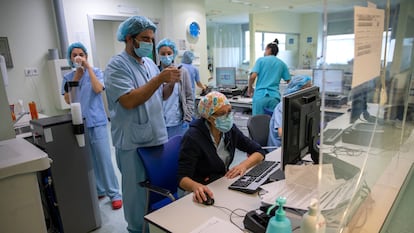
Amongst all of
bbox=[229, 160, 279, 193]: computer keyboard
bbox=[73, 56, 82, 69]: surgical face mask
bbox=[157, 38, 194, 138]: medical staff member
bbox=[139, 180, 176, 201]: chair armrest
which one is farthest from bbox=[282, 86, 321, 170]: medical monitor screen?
bbox=[73, 56, 82, 69]: surgical face mask

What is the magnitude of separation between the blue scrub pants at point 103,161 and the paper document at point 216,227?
1.67 m

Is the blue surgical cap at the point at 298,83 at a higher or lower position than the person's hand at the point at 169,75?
lower

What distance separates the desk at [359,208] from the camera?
1.04 metres

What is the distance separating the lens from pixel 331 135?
791mm

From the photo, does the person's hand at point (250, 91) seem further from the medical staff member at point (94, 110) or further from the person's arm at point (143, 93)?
the person's arm at point (143, 93)

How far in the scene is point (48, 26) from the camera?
10.8ft

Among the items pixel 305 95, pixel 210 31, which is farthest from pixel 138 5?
pixel 210 31

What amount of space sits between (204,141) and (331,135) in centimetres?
87

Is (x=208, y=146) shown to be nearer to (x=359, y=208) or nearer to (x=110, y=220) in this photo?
(x=359, y=208)

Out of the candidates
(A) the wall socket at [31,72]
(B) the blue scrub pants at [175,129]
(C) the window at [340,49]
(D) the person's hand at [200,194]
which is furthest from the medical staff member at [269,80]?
(C) the window at [340,49]

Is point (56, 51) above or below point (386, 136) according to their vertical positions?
above

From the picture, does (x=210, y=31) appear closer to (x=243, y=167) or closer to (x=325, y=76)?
(x=243, y=167)

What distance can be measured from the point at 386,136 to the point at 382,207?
49cm

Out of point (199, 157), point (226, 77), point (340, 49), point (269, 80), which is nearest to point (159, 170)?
point (199, 157)
